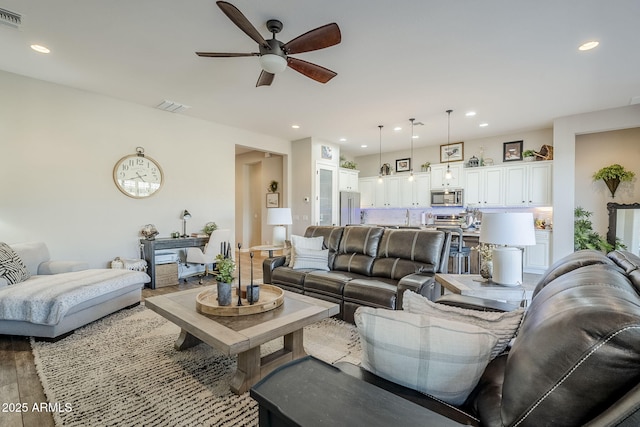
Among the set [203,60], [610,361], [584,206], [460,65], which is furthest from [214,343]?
[584,206]

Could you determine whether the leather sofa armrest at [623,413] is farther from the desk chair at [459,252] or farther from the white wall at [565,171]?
the white wall at [565,171]

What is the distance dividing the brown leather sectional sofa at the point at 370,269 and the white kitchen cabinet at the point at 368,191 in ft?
14.5

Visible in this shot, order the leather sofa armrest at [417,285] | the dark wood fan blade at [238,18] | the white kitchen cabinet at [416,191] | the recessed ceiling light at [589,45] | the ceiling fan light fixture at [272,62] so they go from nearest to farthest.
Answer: the dark wood fan blade at [238,18] < the ceiling fan light fixture at [272,62] < the leather sofa armrest at [417,285] < the recessed ceiling light at [589,45] < the white kitchen cabinet at [416,191]

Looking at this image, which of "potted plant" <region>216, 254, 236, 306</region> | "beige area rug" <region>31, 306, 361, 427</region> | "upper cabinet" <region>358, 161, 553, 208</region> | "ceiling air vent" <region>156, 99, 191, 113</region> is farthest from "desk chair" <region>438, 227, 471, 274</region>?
"ceiling air vent" <region>156, 99, 191, 113</region>

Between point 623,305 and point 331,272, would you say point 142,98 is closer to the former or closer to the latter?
point 331,272


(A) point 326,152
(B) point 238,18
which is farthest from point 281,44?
(A) point 326,152

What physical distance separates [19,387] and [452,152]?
7938 mm

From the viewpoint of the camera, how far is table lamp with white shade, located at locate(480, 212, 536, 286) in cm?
214

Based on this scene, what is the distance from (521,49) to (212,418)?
418 centimetres

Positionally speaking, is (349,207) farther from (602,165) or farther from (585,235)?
(602,165)

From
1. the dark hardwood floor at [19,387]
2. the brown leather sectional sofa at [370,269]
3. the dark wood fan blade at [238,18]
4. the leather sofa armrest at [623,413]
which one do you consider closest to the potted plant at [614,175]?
the brown leather sectional sofa at [370,269]

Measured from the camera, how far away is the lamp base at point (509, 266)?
7.45 feet

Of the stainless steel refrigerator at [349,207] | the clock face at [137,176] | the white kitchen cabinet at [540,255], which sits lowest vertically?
the white kitchen cabinet at [540,255]

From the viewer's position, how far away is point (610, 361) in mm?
628
